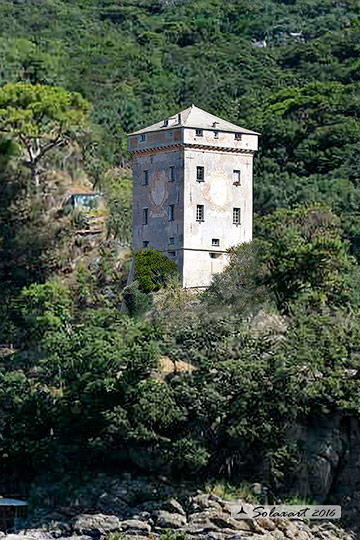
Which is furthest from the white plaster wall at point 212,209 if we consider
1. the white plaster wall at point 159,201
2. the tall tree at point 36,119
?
the tall tree at point 36,119

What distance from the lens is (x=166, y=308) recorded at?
67062 millimetres

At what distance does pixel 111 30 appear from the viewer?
123m

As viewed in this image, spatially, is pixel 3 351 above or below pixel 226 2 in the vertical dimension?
below

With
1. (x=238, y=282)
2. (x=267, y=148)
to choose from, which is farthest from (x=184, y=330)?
(x=267, y=148)

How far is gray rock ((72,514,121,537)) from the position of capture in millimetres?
59500

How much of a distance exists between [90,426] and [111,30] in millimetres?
64633

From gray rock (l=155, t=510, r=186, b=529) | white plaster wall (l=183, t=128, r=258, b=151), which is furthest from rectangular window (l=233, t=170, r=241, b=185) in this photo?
gray rock (l=155, t=510, r=186, b=529)

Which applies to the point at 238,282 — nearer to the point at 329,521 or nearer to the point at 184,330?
the point at 184,330

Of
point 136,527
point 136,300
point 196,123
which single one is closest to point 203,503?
point 136,527

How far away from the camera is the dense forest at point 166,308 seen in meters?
61.4

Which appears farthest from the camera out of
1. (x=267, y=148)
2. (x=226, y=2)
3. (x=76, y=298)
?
(x=226, y=2)

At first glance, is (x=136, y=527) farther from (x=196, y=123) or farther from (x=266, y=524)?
(x=196, y=123)

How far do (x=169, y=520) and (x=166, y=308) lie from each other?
404 inches

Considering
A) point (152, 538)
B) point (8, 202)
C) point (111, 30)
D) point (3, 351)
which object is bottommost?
point (152, 538)
